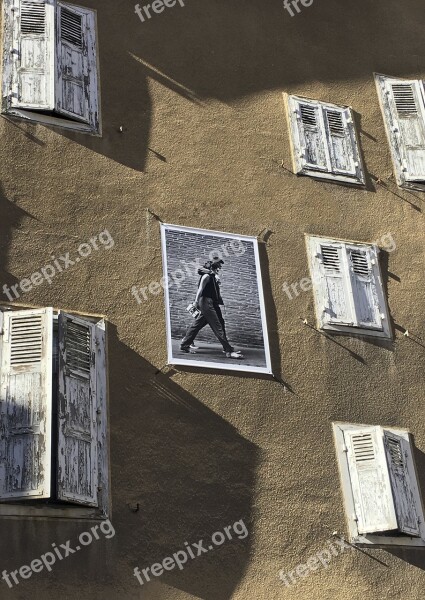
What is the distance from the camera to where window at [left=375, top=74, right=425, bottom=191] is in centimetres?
1562

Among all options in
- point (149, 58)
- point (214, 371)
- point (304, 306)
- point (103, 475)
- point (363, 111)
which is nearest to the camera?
point (103, 475)

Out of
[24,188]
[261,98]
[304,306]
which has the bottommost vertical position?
[304,306]

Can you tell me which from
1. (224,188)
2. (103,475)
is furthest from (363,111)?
(103,475)

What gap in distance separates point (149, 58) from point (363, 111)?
3492mm

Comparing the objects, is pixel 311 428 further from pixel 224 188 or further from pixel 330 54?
pixel 330 54

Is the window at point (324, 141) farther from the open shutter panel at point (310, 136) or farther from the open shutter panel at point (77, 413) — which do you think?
the open shutter panel at point (77, 413)

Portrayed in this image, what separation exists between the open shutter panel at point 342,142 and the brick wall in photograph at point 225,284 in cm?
227

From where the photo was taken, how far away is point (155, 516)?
455 inches

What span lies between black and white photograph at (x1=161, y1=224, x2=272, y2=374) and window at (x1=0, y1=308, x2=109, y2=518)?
1.20 m

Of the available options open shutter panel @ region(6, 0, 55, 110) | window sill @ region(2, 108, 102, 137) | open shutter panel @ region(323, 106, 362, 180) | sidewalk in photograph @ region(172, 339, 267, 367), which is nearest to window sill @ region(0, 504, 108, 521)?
sidewalk in photograph @ region(172, 339, 267, 367)

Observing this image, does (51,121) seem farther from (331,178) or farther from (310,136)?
(331,178)

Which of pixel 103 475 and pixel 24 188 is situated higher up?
pixel 24 188

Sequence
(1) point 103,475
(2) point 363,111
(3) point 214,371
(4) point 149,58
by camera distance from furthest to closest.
A: (2) point 363,111, (4) point 149,58, (3) point 214,371, (1) point 103,475

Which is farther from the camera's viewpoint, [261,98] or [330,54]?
[330,54]
